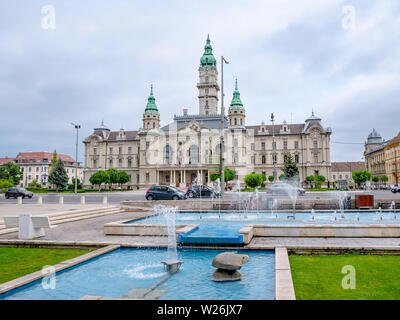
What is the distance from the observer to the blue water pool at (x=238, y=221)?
30.7 feet

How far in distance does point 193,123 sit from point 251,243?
61.0 m

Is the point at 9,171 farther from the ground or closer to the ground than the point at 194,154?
closer to the ground

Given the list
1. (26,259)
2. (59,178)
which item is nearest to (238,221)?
(26,259)

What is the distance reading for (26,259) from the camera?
811 centimetres

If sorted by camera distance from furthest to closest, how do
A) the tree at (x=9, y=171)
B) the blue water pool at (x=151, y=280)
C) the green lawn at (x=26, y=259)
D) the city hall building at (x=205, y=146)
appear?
the tree at (x=9, y=171) < the city hall building at (x=205, y=146) < the green lawn at (x=26, y=259) < the blue water pool at (x=151, y=280)

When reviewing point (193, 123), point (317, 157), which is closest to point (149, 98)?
point (193, 123)

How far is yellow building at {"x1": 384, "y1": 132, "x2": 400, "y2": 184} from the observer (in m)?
70.4

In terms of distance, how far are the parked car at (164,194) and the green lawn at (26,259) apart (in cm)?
1573

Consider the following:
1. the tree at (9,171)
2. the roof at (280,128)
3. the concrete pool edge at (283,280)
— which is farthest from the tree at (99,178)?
the concrete pool edge at (283,280)

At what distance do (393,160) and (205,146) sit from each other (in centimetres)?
4419

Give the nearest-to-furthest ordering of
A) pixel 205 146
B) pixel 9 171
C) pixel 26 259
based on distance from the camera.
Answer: pixel 26 259
pixel 205 146
pixel 9 171

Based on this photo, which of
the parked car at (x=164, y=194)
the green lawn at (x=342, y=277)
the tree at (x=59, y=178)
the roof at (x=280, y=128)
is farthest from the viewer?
the roof at (x=280, y=128)

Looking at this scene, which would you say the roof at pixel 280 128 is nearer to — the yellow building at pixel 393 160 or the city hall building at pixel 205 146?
the city hall building at pixel 205 146

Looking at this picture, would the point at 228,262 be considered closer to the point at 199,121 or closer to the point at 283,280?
the point at 283,280
